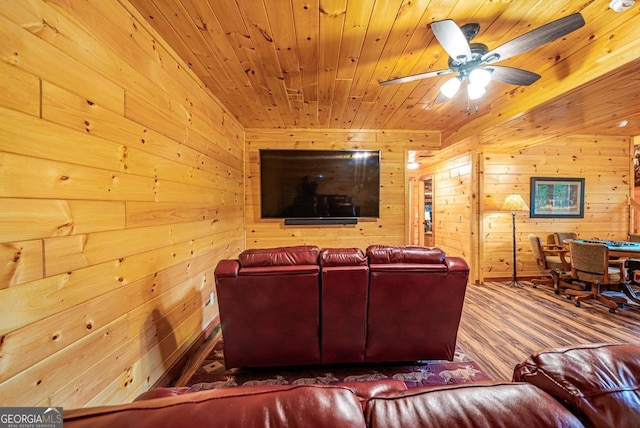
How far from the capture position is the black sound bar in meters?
3.78

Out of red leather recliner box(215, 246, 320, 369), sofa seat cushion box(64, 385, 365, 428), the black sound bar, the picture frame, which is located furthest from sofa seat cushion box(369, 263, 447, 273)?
the picture frame

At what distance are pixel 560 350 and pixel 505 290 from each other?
4.06 metres

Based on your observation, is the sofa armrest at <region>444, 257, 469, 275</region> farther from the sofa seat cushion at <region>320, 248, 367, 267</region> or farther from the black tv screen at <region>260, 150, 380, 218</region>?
the black tv screen at <region>260, 150, 380, 218</region>

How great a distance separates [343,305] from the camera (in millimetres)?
1727

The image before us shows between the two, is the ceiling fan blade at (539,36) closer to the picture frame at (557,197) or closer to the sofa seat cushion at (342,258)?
the sofa seat cushion at (342,258)

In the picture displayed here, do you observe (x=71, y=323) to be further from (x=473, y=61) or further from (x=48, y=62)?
(x=473, y=61)

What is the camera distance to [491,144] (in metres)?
3.90

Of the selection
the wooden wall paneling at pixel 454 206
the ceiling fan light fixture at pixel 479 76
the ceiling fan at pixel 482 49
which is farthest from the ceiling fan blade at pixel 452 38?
the wooden wall paneling at pixel 454 206

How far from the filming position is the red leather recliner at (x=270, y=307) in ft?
5.44

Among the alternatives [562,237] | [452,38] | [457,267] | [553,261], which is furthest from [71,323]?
[562,237]

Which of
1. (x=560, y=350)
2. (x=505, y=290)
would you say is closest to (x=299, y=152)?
→ (x=560, y=350)

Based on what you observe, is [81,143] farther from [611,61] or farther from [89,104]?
[611,61]

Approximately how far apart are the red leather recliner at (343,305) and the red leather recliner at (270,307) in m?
0.06

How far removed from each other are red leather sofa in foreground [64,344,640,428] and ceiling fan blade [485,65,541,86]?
2.00 meters
